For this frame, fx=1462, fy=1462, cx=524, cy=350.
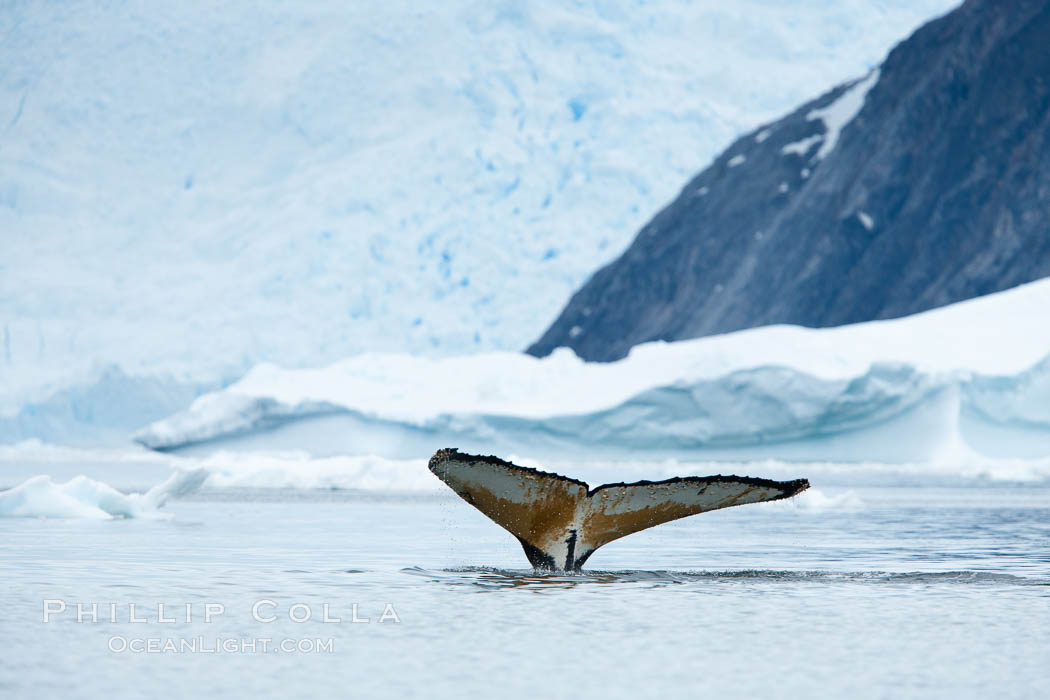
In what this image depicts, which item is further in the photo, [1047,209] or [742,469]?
[1047,209]

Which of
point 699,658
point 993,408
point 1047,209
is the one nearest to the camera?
point 699,658

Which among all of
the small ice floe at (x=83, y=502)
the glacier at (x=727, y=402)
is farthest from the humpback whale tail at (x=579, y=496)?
the glacier at (x=727, y=402)

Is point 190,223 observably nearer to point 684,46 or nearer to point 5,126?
point 5,126

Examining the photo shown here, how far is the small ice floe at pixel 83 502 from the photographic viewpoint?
1698cm

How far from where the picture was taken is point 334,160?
236 ft

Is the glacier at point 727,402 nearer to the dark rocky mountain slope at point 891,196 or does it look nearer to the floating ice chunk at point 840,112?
the dark rocky mountain slope at point 891,196

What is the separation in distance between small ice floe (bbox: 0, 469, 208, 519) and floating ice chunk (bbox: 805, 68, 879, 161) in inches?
2188

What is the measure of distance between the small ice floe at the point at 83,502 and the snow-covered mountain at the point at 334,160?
141 ft

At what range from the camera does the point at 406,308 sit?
204ft

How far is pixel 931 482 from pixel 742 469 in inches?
155

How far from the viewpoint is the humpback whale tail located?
8508mm

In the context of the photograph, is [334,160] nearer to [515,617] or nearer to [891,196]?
[891,196]

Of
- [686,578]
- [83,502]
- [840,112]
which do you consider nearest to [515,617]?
[686,578]

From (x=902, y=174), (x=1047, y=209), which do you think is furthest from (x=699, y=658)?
(x=902, y=174)
